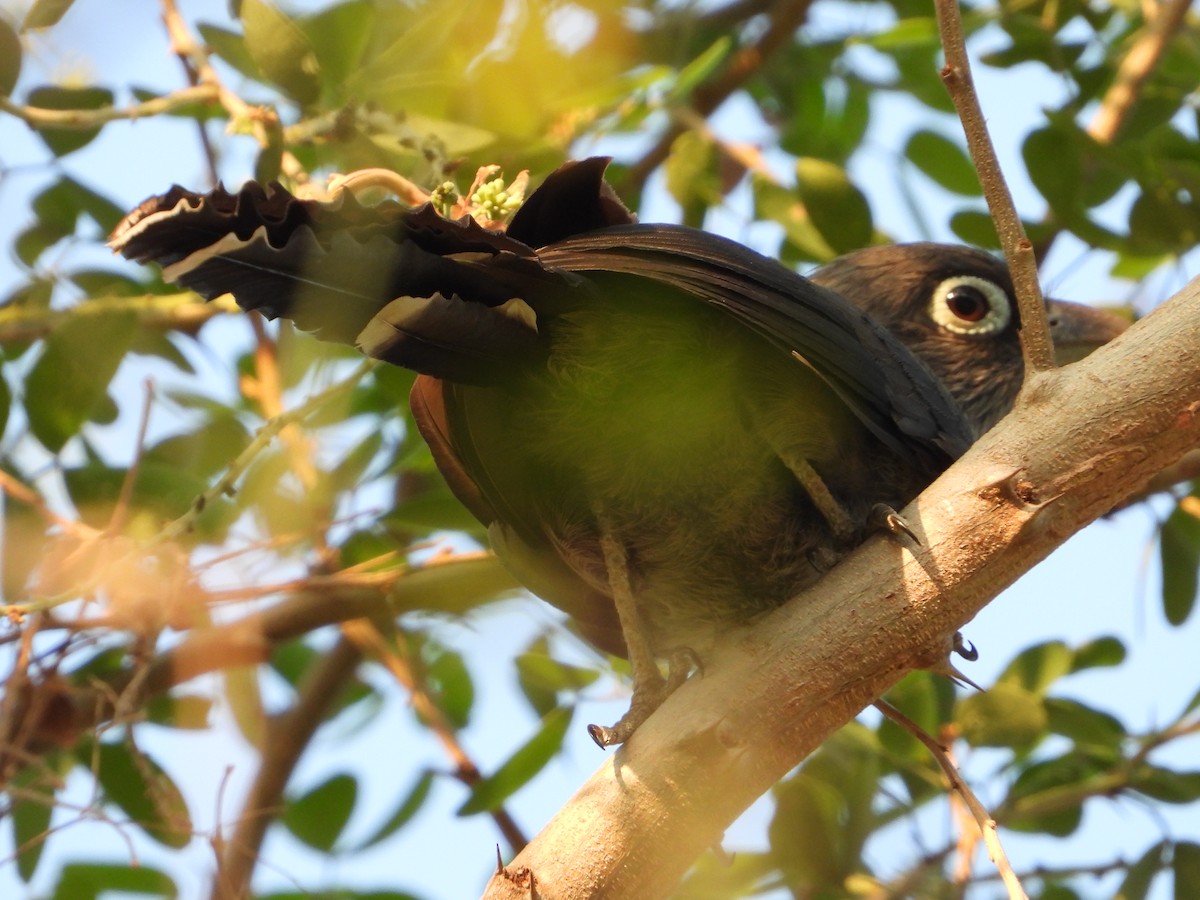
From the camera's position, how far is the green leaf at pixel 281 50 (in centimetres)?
247

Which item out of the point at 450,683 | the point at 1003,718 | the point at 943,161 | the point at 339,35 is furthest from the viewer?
the point at 450,683

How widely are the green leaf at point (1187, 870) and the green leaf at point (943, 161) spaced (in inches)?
71.0

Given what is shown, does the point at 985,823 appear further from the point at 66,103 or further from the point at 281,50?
the point at 66,103

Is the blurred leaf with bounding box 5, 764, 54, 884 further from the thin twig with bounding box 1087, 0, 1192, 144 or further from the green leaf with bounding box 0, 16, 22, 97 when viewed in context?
the thin twig with bounding box 1087, 0, 1192, 144

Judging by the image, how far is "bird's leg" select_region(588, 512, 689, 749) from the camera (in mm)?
2043

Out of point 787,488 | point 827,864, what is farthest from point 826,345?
point 827,864

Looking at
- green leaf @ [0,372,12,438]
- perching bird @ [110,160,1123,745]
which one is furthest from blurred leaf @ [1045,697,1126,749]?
green leaf @ [0,372,12,438]

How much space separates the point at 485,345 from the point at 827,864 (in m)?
1.66

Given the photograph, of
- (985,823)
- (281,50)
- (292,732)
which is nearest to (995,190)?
(985,823)

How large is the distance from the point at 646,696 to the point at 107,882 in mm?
1791

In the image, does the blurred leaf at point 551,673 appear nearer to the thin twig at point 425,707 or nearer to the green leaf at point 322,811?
the thin twig at point 425,707

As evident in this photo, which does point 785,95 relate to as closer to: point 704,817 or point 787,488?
point 787,488

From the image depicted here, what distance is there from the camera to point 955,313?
334 cm

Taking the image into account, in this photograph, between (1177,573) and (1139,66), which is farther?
(1139,66)
